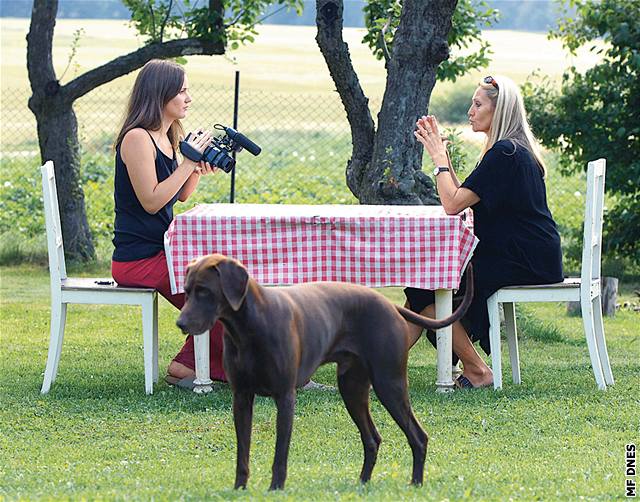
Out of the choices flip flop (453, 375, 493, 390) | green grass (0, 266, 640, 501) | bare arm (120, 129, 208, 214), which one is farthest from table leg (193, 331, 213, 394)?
flip flop (453, 375, 493, 390)

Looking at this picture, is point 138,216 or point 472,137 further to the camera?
point 472,137

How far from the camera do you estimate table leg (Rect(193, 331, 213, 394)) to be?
6.00 m

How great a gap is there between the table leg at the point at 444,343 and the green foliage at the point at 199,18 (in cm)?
584

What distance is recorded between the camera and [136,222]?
6105 millimetres

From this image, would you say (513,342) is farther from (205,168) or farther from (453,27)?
(453,27)

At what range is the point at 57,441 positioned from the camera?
5.23 m

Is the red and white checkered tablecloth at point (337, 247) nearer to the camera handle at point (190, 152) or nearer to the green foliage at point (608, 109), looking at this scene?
the camera handle at point (190, 152)

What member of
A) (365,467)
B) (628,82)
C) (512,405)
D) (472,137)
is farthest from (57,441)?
(472,137)

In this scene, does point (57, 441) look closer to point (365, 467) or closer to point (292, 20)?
point (365, 467)

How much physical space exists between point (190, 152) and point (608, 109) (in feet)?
19.4

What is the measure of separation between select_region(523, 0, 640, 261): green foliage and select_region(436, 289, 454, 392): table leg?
5091 mm

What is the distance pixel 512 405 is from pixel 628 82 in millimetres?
5746

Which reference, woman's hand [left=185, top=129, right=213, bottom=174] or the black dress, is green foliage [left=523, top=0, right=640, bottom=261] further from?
woman's hand [left=185, top=129, right=213, bottom=174]

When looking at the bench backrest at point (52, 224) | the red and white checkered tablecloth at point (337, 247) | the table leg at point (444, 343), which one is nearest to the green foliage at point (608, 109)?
the table leg at point (444, 343)
